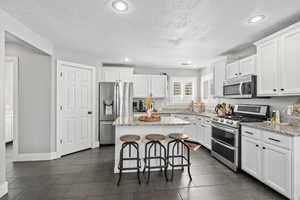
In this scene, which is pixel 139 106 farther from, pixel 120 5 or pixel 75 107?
pixel 120 5

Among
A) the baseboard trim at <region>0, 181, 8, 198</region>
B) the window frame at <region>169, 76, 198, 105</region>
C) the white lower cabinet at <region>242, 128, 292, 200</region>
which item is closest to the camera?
the white lower cabinet at <region>242, 128, 292, 200</region>

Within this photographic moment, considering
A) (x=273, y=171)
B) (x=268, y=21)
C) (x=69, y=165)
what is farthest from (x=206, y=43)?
(x=69, y=165)

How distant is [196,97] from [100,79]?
3550 millimetres

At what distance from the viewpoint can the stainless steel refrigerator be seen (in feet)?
14.3

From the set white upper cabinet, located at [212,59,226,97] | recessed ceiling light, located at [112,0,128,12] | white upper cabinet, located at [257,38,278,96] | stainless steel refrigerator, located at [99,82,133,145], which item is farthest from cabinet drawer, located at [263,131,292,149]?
stainless steel refrigerator, located at [99,82,133,145]

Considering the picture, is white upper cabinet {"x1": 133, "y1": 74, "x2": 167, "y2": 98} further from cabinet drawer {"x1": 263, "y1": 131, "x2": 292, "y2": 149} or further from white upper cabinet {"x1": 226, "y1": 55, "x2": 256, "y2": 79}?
cabinet drawer {"x1": 263, "y1": 131, "x2": 292, "y2": 149}

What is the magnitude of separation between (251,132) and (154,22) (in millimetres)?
2357

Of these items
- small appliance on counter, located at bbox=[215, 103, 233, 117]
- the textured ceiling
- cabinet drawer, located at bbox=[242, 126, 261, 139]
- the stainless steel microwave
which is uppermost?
the textured ceiling

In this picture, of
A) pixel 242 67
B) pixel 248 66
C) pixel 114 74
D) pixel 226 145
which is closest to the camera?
pixel 226 145

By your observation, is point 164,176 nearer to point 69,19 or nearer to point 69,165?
point 69,165

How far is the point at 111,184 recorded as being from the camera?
238 centimetres

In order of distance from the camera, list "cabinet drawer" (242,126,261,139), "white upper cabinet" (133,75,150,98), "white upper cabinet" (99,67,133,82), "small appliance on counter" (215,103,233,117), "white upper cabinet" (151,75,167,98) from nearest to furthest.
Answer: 1. "cabinet drawer" (242,126,261,139)
2. "small appliance on counter" (215,103,233,117)
3. "white upper cabinet" (99,67,133,82)
4. "white upper cabinet" (133,75,150,98)
5. "white upper cabinet" (151,75,167,98)

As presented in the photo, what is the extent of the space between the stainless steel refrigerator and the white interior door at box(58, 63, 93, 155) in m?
0.32

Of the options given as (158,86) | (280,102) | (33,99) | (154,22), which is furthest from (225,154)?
(33,99)
